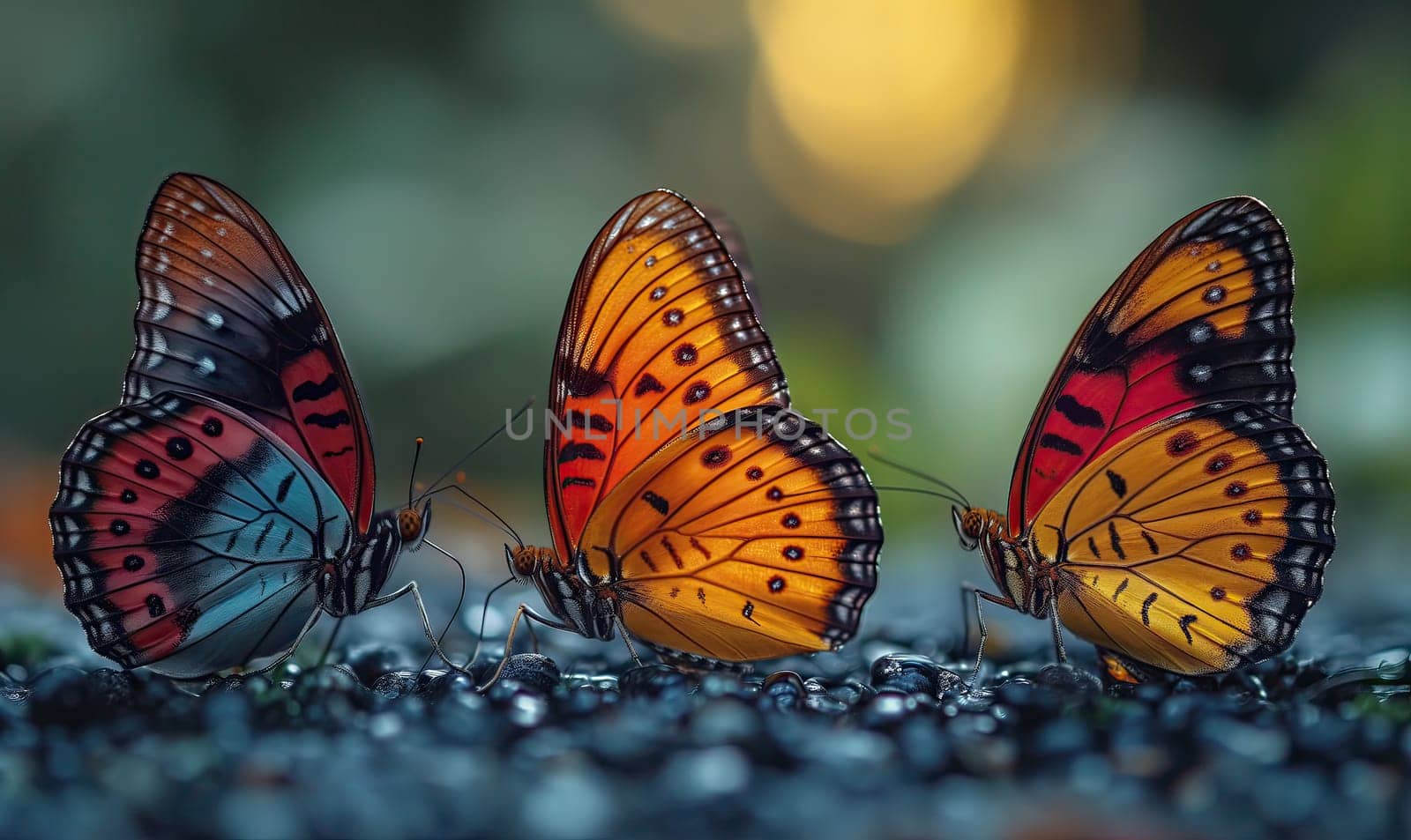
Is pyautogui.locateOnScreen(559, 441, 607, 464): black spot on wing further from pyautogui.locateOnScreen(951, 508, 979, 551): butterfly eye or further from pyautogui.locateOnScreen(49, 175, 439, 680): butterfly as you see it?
Result: pyautogui.locateOnScreen(951, 508, 979, 551): butterfly eye

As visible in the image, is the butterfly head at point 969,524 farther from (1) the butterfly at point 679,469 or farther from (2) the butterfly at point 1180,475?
(1) the butterfly at point 679,469

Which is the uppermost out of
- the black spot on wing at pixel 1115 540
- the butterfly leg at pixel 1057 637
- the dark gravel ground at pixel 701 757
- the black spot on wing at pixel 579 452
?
the black spot on wing at pixel 1115 540

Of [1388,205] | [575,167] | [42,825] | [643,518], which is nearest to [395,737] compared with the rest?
[42,825]

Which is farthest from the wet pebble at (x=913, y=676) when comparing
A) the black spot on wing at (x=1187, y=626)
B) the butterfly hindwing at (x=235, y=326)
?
the butterfly hindwing at (x=235, y=326)

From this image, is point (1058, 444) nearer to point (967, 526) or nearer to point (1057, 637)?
point (967, 526)

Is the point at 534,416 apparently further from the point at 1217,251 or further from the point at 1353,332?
the point at 1217,251

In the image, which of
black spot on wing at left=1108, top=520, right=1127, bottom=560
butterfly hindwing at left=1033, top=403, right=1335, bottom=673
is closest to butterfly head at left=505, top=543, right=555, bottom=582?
butterfly hindwing at left=1033, top=403, right=1335, bottom=673
